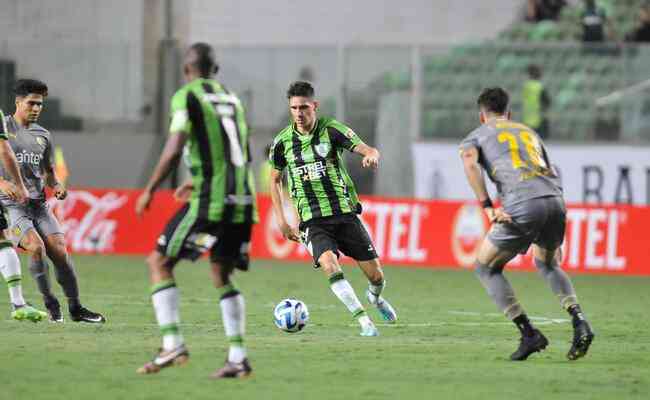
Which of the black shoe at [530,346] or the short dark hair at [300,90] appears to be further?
the short dark hair at [300,90]

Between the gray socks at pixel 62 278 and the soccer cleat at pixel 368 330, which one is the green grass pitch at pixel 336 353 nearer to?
the soccer cleat at pixel 368 330

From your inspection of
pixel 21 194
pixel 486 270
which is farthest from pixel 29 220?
pixel 486 270

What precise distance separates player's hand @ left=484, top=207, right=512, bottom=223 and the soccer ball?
103 inches

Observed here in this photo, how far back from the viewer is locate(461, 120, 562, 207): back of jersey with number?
10203 mm

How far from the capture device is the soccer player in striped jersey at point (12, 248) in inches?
465

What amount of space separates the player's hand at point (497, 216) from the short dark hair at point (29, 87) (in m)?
4.62

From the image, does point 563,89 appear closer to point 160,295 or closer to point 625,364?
point 625,364

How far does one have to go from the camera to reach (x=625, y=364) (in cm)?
1014

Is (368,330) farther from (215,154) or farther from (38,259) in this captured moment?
(215,154)

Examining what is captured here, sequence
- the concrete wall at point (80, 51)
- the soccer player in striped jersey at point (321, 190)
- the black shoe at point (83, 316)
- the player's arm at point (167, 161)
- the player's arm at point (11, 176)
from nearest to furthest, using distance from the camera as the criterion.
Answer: the player's arm at point (167, 161) → the player's arm at point (11, 176) → the soccer player in striped jersey at point (321, 190) → the black shoe at point (83, 316) → the concrete wall at point (80, 51)

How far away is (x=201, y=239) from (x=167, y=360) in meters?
0.82

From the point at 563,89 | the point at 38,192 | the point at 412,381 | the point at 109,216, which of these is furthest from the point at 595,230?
the point at 412,381

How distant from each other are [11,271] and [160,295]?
4.38 meters

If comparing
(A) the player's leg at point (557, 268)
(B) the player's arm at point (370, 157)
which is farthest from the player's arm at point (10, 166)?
(A) the player's leg at point (557, 268)
